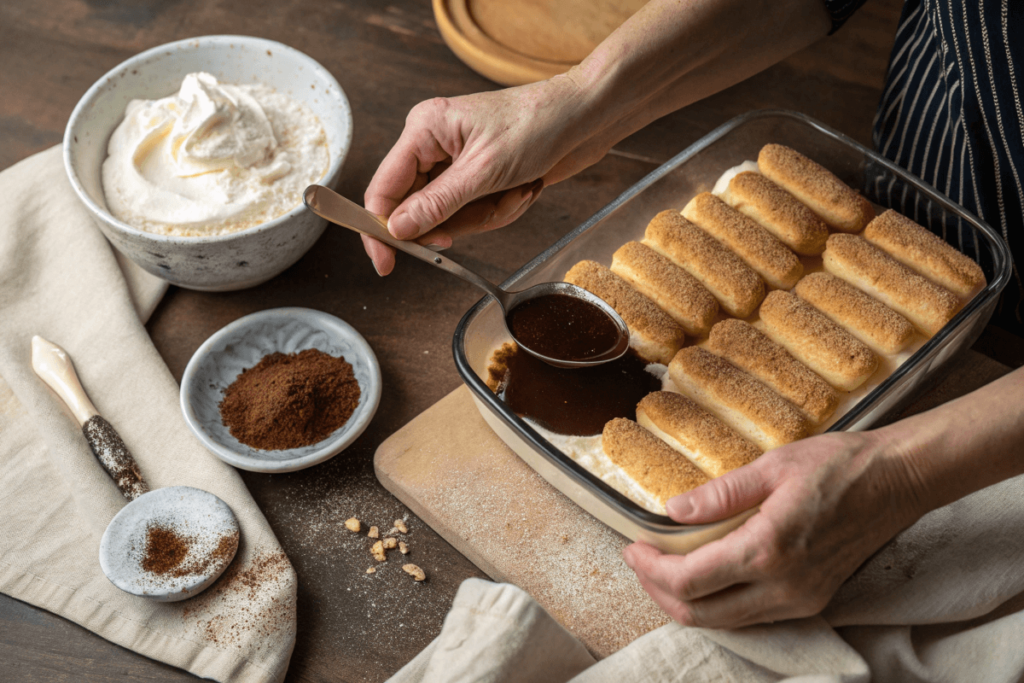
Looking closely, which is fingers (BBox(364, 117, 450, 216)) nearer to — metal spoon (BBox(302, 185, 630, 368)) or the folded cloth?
metal spoon (BBox(302, 185, 630, 368))

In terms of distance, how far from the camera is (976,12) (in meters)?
1.36

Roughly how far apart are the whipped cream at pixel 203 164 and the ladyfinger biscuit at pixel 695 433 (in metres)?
0.80

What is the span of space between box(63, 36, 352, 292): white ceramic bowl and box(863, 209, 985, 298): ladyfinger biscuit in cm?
106

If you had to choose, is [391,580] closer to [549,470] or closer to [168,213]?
[549,470]

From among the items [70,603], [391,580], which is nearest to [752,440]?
[391,580]

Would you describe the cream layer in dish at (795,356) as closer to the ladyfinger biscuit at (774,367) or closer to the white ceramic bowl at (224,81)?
the ladyfinger biscuit at (774,367)

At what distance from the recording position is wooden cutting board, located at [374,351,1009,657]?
48.6 inches

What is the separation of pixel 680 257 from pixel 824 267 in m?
0.29

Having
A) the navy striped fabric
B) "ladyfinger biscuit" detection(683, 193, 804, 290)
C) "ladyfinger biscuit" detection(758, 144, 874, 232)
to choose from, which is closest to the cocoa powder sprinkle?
"ladyfinger biscuit" detection(683, 193, 804, 290)

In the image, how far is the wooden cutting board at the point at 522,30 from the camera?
1.89 metres

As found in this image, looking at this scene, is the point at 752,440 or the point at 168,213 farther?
the point at 168,213

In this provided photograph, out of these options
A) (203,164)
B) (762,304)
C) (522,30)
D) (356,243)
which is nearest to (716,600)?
(762,304)

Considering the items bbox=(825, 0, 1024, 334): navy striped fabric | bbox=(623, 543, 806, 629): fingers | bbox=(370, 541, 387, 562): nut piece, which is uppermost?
bbox=(825, 0, 1024, 334): navy striped fabric

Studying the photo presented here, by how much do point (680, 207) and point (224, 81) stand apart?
1.04 metres
